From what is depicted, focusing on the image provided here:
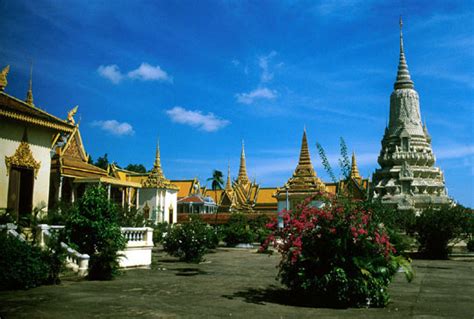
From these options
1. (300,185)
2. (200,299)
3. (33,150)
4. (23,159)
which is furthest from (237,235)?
(200,299)

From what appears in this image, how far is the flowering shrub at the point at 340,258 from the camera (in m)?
9.25

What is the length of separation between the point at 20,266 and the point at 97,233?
2.80 meters

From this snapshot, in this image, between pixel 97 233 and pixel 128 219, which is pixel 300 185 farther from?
pixel 97 233

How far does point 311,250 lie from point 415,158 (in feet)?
133

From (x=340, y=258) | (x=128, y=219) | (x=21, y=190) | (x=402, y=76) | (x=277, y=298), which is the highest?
(x=402, y=76)

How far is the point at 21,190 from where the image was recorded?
17.6 m

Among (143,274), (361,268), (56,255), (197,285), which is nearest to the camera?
(361,268)

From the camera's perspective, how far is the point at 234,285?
1276cm

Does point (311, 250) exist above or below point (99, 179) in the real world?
below

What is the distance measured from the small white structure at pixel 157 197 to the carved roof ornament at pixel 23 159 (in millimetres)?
24411

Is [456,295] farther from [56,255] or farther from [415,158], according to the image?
[415,158]

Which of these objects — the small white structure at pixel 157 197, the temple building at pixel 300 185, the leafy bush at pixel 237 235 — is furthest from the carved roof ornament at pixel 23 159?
the temple building at pixel 300 185

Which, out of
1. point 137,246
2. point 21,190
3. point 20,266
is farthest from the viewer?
point 21,190

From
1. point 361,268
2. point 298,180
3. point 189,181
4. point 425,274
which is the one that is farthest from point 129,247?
→ point 189,181
